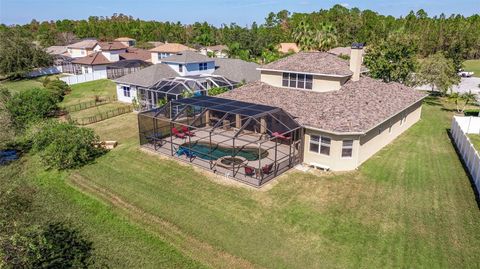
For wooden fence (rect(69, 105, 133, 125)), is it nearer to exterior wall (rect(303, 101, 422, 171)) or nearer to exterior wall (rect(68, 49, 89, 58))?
exterior wall (rect(303, 101, 422, 171))

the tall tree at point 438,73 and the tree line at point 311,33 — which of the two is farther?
the tree line at point 311,33

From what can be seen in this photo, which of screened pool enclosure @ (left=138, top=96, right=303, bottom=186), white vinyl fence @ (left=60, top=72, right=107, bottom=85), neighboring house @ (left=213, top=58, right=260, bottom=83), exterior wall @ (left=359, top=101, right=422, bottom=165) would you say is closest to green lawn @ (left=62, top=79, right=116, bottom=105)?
white vinyl fence @ (left=60, top=72, right=107, bottom=85)

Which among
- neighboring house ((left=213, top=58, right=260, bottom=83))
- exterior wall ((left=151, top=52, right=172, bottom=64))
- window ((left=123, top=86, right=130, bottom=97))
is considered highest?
exterior wall ((left=151, top=52, right=172, bottom=64))

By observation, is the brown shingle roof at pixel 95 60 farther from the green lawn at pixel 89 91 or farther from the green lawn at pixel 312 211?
the green lawn at pixel 312 211

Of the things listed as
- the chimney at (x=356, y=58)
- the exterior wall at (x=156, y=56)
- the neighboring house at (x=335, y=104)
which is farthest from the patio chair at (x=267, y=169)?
the exterior wall at (x=156, y=56)

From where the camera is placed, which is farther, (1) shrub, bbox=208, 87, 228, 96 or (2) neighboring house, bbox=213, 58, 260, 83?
(2) neighboring house, bbox=213, 58, 260, 83

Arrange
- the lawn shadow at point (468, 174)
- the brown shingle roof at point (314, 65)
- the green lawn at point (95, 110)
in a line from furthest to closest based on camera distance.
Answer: the green lawn at point (95, 110), the brown shingle roof at point (314, 65), the lawn shadow at point (468, 174)

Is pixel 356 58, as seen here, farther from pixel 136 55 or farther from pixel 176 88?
pixel 136 55
